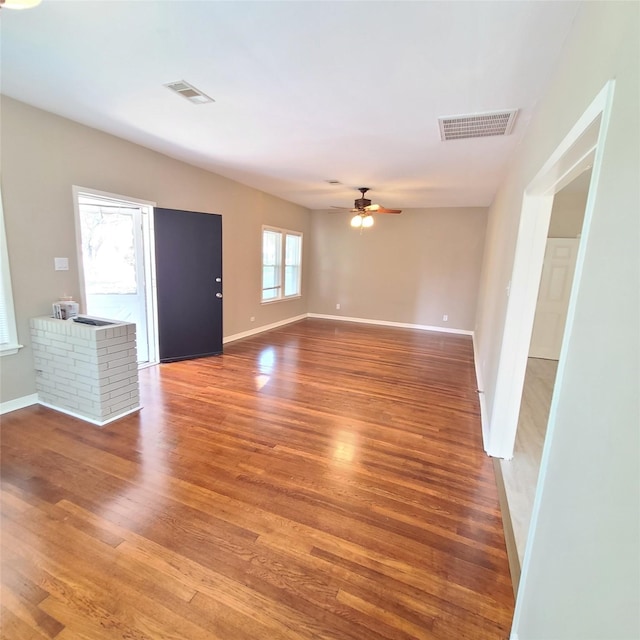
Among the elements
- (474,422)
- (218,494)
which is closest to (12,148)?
(218,494)

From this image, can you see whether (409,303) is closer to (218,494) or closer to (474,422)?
(474,422)

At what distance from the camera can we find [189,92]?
2428mm

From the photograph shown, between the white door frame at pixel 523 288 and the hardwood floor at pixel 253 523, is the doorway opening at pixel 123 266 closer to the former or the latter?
the hardwood floor at pixel 253 523

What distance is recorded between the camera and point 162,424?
2.87 m

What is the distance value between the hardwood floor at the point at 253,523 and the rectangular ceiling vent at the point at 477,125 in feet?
8.67

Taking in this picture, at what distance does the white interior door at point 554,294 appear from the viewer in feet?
17.0

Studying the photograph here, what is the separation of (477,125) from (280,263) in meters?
4.83

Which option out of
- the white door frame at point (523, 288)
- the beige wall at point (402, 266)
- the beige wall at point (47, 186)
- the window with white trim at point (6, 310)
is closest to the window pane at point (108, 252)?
the beige wall at point (47, 186)

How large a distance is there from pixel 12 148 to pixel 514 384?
4.50 m

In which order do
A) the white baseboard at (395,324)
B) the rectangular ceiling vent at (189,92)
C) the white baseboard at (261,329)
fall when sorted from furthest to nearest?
1. the white baseboard at (395,324)
2. the white baseboard at (261,329)
3. the rectangular ceiling vent at (189,92)

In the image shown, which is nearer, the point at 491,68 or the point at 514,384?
the point at 491,68

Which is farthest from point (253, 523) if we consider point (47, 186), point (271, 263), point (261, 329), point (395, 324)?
point (395, 324)

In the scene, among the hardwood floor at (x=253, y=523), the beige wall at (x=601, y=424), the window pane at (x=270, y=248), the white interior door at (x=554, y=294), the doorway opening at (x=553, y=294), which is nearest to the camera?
the beige wall at (x=601, y=424)

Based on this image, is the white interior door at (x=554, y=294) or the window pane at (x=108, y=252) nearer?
the window pane at (x=108, y=252)
